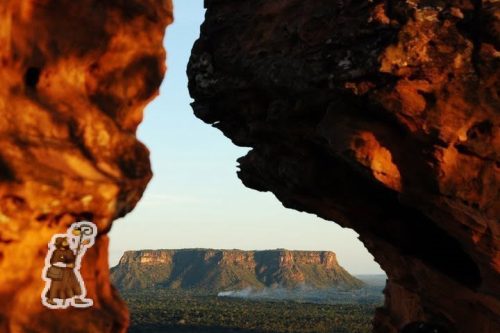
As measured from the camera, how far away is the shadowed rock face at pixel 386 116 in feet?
59.7

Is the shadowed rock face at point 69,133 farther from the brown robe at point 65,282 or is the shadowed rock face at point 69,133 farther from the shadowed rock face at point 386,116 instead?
the shadowed rock face at point 386,116

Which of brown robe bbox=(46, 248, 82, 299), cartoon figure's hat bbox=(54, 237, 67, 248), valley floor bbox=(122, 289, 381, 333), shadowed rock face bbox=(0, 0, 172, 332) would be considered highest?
shadowed rock face bbox=(0, 0, 172, 332)

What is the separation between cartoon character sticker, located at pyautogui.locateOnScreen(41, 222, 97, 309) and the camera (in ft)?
41.3

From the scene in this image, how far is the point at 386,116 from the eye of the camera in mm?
19000

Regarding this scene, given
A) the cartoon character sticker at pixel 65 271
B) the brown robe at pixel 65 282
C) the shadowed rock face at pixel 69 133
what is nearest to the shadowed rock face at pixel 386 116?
the shadowed rock face at pixel 69 133

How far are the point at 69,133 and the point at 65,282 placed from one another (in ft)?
10.9

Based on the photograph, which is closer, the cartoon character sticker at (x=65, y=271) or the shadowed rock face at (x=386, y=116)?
the cartoon character sticker at (x=65, y=271)

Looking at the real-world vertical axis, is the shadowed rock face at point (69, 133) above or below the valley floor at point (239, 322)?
above

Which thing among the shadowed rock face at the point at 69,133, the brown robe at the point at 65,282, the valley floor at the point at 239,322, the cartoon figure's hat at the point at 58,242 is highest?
the shadowed rock face at the point at 69,133

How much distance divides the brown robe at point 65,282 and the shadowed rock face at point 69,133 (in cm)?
26

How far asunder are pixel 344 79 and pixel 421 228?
26.1 feet

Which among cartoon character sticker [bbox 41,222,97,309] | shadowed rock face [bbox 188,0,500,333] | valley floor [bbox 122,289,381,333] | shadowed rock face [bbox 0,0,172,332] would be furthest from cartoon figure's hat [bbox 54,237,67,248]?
valley floor [bbox 122,289,381,333]

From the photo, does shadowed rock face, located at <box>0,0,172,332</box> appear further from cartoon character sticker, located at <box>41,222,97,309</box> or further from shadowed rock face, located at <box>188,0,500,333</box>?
shadowed rock face, located at <box>188,0,500,333</box>

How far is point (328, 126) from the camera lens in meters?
19.8
